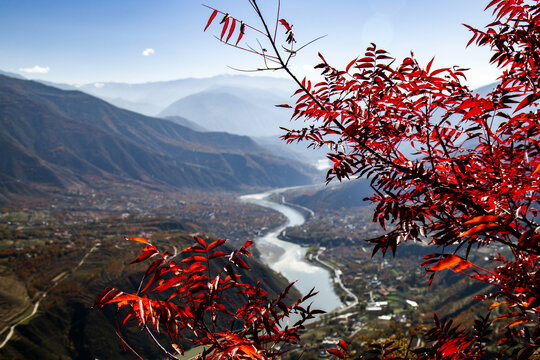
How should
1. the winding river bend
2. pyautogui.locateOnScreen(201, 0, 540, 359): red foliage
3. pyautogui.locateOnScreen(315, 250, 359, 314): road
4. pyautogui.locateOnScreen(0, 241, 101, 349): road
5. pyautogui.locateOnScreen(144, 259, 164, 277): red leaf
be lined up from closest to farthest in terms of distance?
1. pyautogui.locateOnScreen(144, 259, 164, 277): red leaf
2. pyautogui.locateOnScreen(201, 0, 540, 359): red foliage
3. pyautogui.locateOnScreen(0, 241, 101, 349): road
4. pyautogui.locateOnScreen(315, 250, 359, 314): road
5. the winding river bend

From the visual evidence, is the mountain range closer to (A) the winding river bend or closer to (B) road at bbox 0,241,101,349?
(B) road at bbox 0,241,101,349

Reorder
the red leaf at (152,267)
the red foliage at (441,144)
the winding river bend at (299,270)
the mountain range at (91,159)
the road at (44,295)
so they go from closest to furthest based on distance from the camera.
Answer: the red leaf at (152,267) → the red foliage at (441,144) → the road at (44,295) → the winding river bend at (299,270) → the mountain range at (91,159)

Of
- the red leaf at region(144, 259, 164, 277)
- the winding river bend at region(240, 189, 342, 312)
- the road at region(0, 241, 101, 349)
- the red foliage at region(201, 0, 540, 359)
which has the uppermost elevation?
the red foliage at region(201, 0, 540, 359)

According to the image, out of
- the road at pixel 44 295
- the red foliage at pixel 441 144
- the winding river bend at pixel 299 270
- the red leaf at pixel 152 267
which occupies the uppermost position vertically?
the red foliage at pixel 441 144

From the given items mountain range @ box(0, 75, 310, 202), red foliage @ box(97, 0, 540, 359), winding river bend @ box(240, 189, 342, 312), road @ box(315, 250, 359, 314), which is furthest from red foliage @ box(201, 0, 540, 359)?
mountain range @ box(0, 75, 310, 202)

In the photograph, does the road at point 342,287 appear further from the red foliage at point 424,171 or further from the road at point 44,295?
the red foliage at point 424,171

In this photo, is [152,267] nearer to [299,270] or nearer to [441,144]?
[441,144]

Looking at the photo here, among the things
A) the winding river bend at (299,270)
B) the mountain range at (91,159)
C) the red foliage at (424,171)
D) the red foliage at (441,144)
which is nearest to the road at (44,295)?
the winding river bend at (299,270)

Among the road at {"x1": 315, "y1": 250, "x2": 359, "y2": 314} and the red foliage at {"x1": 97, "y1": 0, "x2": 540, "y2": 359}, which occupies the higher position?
the red foliage at {"x1": 97, "y1": 0, "x2": 540, "y2": 359}

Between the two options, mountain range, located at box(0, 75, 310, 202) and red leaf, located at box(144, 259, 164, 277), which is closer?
red leaf, located at box(144, 259, 164, 277)
